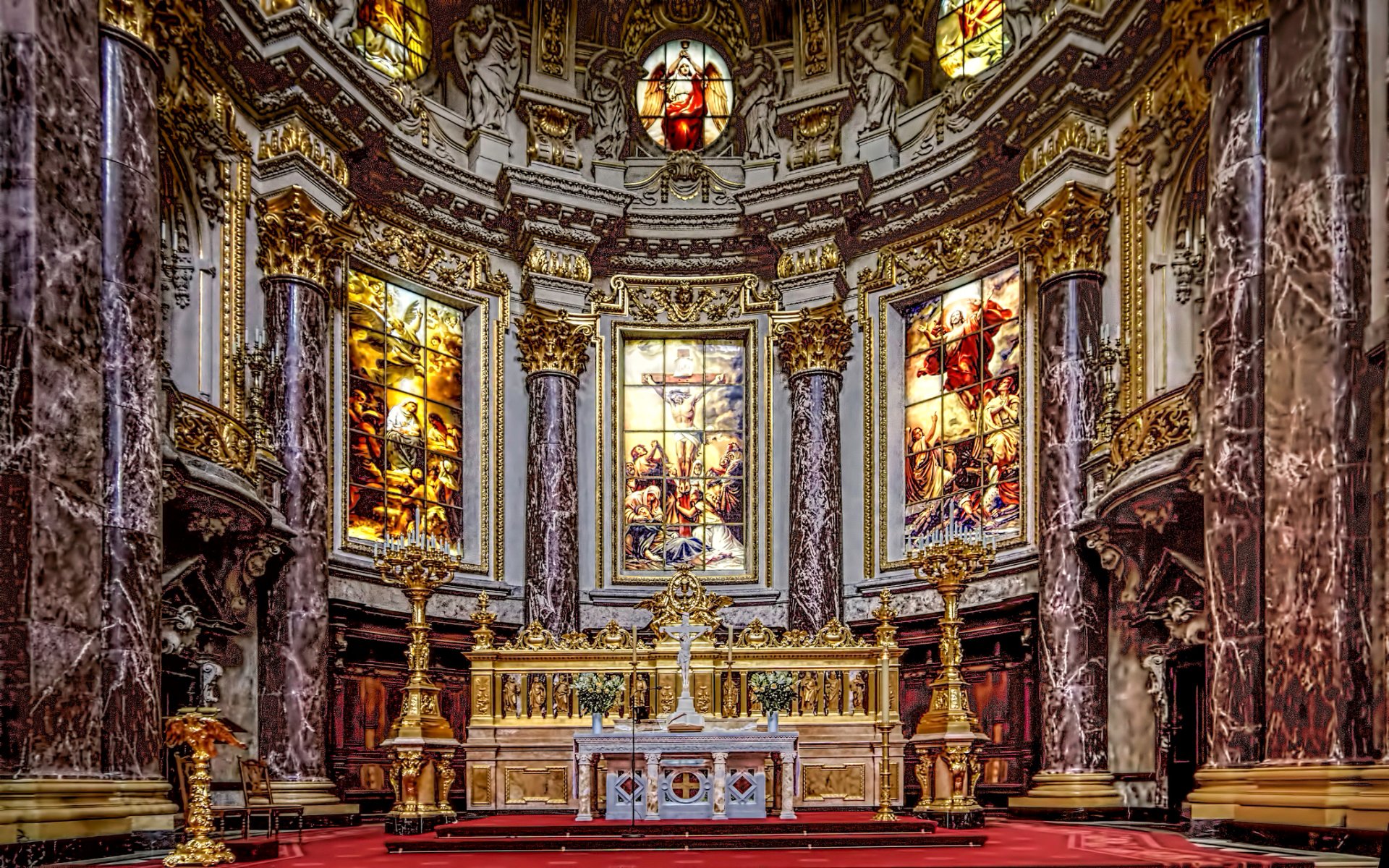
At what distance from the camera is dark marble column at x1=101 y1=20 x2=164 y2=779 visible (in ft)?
38.1

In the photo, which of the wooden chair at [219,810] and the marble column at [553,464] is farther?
the marble column at [553,464]

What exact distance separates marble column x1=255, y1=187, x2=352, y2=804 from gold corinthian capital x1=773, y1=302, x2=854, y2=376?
7.81m

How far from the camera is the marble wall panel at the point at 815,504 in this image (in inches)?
842

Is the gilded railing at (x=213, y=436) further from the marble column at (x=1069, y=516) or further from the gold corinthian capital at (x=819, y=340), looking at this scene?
the marble column at (x=1069, y=516)

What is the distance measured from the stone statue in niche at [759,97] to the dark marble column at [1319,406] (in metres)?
12.9

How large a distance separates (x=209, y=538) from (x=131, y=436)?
3277 millimetres

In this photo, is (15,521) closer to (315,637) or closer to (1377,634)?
(315,637)

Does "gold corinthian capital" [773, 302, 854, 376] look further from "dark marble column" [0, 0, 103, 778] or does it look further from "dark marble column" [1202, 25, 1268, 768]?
"dark marble column" [0, 0, 103, 778]

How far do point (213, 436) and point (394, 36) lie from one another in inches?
378

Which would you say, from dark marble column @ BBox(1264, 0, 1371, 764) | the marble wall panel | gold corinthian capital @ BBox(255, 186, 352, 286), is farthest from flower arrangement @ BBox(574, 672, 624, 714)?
dark marble column @ BBox(1264, 0, 1371, 764)

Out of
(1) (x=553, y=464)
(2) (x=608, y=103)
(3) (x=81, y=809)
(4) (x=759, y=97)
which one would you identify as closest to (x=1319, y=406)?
(3) (x=81, y=809)

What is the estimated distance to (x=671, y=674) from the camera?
51.5ft

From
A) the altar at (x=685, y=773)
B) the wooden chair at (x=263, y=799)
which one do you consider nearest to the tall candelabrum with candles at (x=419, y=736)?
the wooden chair at (x=263, y=799)

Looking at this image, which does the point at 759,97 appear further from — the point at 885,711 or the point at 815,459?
the point at 885,711
